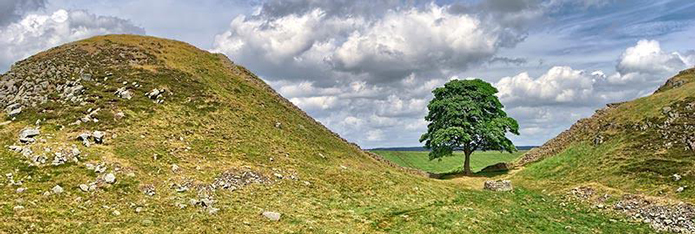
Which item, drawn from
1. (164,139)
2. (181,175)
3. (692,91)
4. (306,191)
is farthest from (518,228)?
(692,91)

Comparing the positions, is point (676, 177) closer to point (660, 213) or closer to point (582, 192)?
point (582, 192)

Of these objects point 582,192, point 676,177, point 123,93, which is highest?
point 123,93

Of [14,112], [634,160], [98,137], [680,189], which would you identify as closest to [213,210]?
[98,137]

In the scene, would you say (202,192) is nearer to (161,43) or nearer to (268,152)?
(268,152)

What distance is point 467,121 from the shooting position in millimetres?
64938

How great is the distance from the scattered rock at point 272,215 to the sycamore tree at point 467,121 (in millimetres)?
36107

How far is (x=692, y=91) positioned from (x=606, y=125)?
11.9 m

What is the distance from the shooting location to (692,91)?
212 feet

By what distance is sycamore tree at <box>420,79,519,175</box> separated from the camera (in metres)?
64.2

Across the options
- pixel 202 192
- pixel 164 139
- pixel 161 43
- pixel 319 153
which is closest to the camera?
pixel 202 192

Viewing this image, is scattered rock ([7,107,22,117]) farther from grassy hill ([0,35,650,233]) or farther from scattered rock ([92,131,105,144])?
scattered rock ([92,131,105,144])

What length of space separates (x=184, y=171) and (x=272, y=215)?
476 inches

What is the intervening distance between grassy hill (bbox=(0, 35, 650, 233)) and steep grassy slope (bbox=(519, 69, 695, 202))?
7.67m

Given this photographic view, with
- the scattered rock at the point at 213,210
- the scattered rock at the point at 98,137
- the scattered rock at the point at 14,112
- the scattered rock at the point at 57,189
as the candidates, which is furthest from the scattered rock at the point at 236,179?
the scattered rock at the point at 14,112
